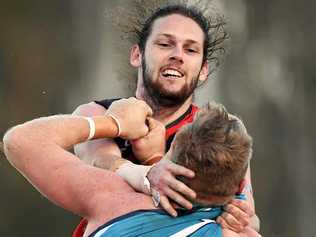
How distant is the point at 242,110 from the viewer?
7457 millimetres

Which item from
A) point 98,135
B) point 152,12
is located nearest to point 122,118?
point 98,135

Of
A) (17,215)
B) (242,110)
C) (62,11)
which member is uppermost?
(62,11)

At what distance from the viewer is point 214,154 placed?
1.63 meters

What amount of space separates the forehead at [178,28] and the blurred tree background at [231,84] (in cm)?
398

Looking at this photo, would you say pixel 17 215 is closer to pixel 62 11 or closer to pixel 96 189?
pixel 62 11

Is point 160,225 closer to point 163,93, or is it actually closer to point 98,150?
point 98,150

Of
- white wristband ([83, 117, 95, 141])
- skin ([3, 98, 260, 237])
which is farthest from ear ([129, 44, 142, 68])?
skin ([3, 98, 260, 237])

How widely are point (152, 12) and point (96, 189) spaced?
1.02 metres

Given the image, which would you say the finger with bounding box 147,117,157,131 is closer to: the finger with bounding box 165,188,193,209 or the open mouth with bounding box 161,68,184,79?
the open mouth with bounding box 161,68,184,79

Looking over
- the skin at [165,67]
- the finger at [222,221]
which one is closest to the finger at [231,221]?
the finger at [222,221]

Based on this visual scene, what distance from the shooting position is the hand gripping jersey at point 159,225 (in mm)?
1641

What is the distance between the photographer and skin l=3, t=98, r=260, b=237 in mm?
1707

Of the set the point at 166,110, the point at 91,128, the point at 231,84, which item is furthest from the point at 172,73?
the point at 231,84

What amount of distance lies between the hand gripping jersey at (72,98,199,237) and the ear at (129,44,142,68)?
0.60 ft
